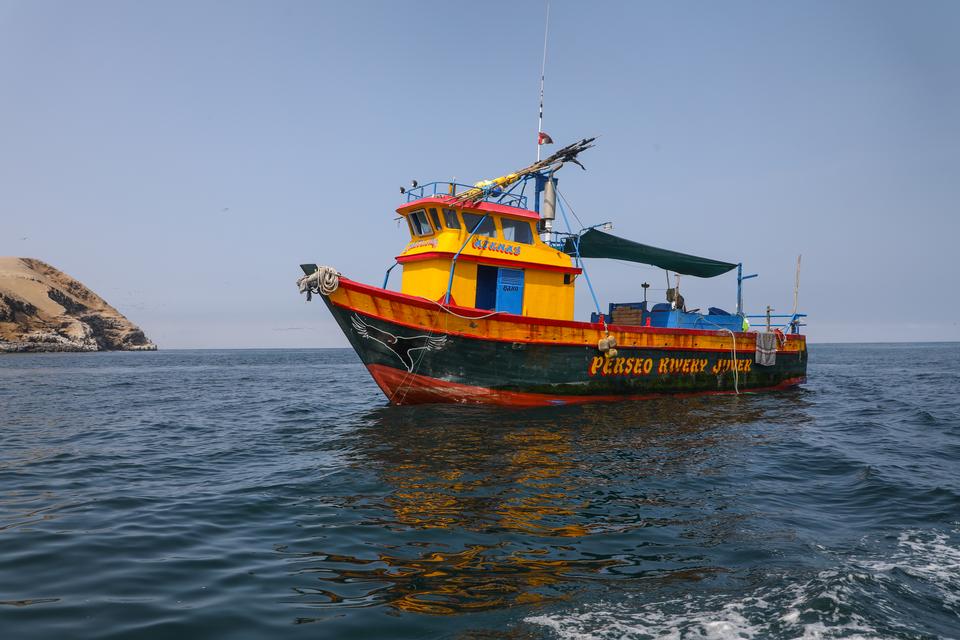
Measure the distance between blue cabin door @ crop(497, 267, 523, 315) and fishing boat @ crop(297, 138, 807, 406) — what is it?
3 cm

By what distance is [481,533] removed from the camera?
16.4 ft

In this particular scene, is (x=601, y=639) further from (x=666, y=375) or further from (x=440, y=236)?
(x=666, y=375)

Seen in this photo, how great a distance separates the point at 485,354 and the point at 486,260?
242cm

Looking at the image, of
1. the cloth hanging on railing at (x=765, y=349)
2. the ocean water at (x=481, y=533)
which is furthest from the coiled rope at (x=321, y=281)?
the cloth hanging on railing at (x=765, y=349)

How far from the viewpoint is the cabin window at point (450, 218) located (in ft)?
43.5

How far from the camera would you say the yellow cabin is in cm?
1290

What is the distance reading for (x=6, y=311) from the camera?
3012 inches

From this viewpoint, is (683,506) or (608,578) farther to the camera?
(683,506)

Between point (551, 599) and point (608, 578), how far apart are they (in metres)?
0.64

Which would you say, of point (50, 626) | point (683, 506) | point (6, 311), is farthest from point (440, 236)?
point (6, 311)

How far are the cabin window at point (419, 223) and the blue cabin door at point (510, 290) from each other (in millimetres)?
2251

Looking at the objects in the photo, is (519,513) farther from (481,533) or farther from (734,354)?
(734,354)

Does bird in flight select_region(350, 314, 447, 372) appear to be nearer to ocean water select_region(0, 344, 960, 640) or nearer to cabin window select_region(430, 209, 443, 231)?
ocean water select_region(0, 344, 960, 640)

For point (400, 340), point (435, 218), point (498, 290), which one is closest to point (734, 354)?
point (498, 290)
